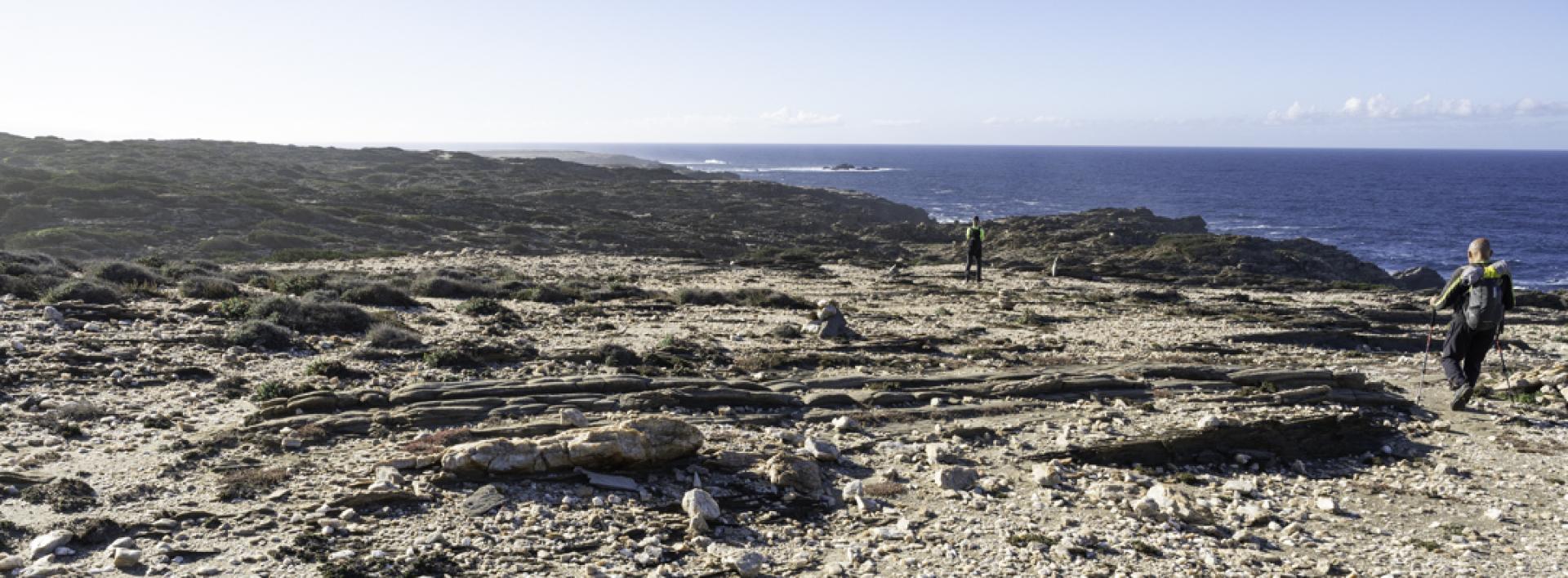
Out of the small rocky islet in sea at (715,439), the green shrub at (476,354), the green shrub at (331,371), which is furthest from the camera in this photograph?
the green shrub at (476,354)

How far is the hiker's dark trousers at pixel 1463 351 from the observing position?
1211 cm

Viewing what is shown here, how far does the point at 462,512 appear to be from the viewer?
8000 millimetres

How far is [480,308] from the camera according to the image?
1984 cm

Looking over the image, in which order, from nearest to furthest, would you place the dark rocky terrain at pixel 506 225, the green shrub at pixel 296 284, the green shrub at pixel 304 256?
the green shrub at pixel 296 284 → the green shrub at pixel 304 256 → the dark rocky terrain at pixel 506 225

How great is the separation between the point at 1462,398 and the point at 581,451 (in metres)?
12.2

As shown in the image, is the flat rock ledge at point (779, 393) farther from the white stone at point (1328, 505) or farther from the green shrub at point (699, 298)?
the green shrub at point (699, 298)

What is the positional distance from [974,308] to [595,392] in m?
15.3

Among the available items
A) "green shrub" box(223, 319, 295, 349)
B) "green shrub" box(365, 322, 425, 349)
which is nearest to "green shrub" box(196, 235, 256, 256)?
"green shrub" box(223, 319, 295, 349)

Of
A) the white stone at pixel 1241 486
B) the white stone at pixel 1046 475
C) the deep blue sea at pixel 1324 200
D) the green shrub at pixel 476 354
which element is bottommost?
the deep blue sea at pixel 1324 200

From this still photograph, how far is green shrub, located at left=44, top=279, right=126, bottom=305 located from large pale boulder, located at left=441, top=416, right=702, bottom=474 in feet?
40.1

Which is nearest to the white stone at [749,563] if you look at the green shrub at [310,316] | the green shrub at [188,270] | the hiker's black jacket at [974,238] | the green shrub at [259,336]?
the green shrub at [259,336]

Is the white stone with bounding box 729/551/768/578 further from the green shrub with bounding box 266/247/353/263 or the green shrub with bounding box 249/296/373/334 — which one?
the green shrub with bounding box 266/247/353/263

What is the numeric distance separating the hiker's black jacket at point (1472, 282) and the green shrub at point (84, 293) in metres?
21.9

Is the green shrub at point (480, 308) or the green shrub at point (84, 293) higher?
the green shrub at point (84, 293)
